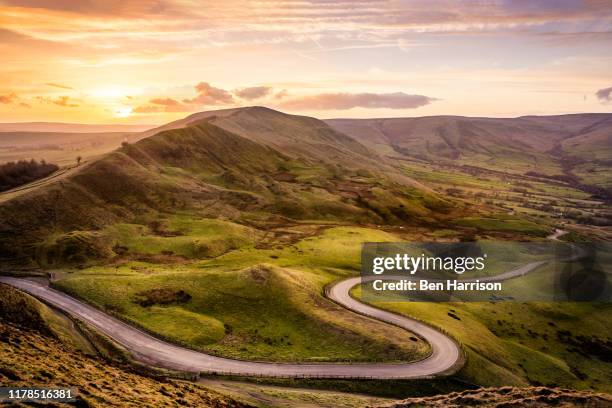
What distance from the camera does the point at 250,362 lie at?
226 ft

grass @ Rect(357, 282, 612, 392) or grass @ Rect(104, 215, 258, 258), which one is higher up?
grass @ Rect(104, 215, 258, 258)

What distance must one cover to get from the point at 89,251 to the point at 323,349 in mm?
88667

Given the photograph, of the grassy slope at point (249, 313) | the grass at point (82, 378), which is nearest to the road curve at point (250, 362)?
the grassy slope at point (249, 313)

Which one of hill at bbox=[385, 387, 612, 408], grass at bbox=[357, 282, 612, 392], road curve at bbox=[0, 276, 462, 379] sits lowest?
grass at bbox=[357, 282, 612, 392]

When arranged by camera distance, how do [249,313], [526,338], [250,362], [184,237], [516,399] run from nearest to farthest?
1. [516,399]
2. [250,362]
3. [249,313]
4. [526,338]
5. [184,237]

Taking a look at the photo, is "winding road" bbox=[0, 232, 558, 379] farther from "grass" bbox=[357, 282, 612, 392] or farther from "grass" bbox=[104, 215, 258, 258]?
"grass" bbox=[104, 215, 258, 258]

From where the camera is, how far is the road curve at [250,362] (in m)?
Result: 65.4

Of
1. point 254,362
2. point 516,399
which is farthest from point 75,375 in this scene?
point 516,399

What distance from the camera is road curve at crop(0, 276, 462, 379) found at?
65.4m

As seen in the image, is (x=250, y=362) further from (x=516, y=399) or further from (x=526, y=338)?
(x=526, y=338)

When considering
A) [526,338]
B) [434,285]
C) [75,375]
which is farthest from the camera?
[434,285]

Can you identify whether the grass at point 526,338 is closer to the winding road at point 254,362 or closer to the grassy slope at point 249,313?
the winding road at point 254,362

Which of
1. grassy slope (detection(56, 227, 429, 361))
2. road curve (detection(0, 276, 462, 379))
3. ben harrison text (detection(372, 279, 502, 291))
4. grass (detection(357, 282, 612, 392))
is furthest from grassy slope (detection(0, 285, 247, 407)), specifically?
ben harrison text (detection(372, 279, 502, 291))

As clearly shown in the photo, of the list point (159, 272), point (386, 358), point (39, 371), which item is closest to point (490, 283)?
point (386, 358)
